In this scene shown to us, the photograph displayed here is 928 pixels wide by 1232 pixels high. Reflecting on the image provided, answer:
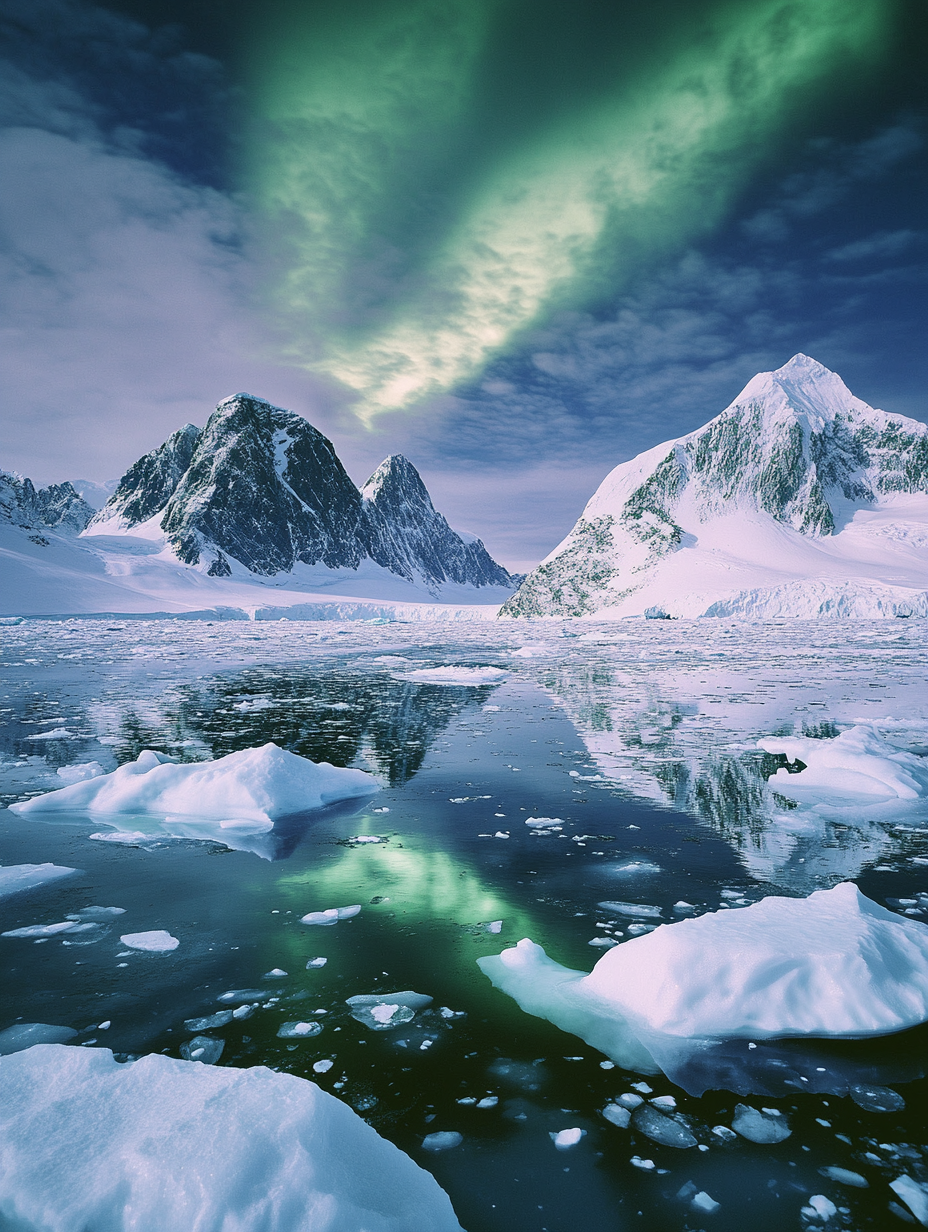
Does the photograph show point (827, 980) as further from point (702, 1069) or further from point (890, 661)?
point (890, 661)

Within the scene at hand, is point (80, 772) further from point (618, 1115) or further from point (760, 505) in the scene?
point (760, 505)

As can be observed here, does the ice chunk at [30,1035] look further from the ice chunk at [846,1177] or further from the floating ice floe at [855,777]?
the floating ice floe at [855,777]

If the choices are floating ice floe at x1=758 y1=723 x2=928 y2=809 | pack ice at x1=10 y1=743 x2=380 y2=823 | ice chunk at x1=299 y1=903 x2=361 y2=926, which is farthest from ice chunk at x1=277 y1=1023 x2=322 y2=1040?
floating ice floe at x1=758 y1=723 x2=928 y2=809

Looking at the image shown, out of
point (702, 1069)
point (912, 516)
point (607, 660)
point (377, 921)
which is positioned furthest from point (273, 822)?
point (912, 516)

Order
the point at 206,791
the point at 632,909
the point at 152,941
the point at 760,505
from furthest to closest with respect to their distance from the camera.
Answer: the point at 760,505 < the point at 206,791 < the point at 632,909 < the point at 152,941

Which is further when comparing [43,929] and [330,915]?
[330,915]

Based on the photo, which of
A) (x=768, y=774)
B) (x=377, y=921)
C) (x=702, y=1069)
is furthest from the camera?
(x=768, y=774)

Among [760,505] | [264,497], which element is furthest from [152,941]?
[264,497]
